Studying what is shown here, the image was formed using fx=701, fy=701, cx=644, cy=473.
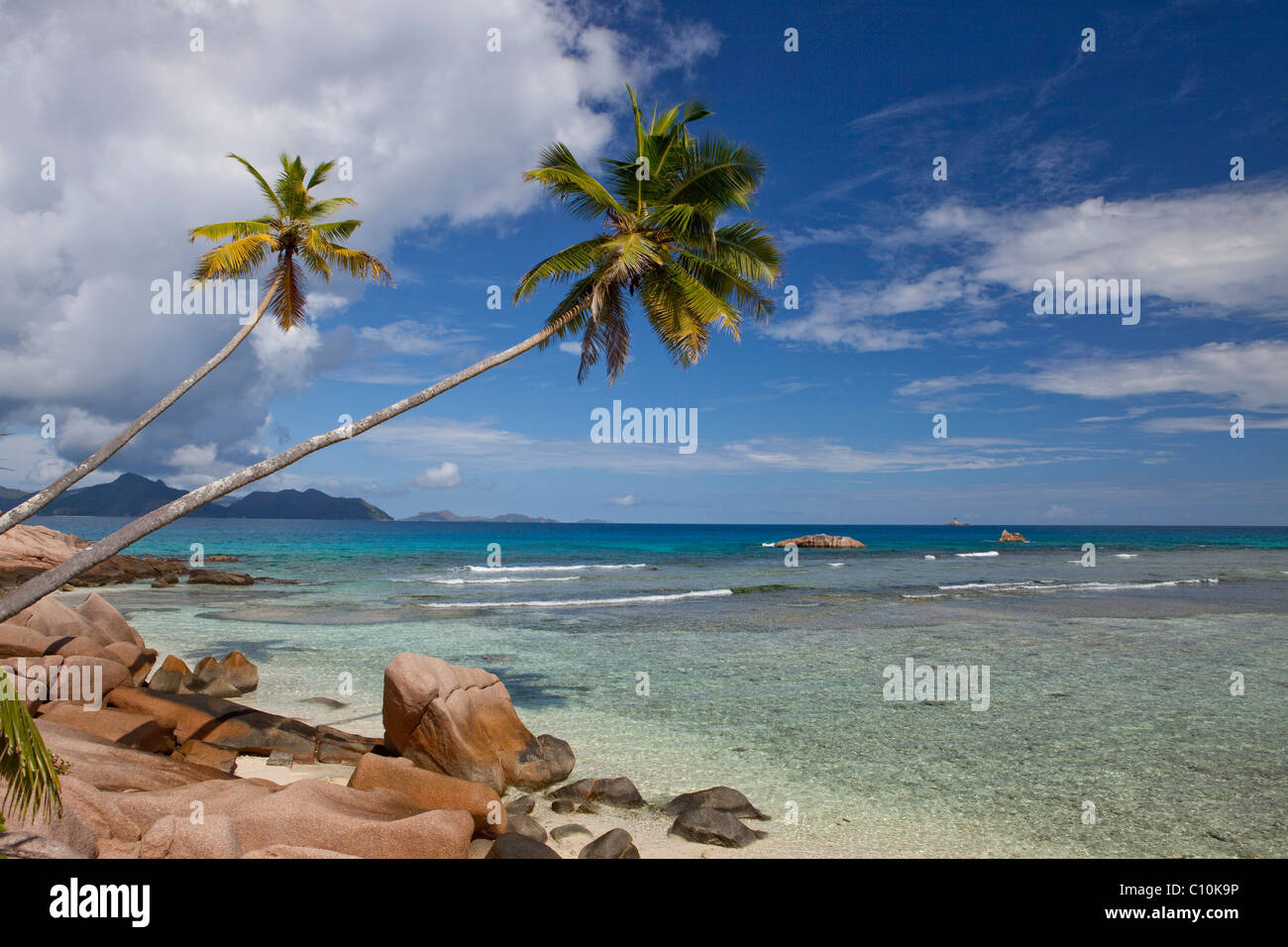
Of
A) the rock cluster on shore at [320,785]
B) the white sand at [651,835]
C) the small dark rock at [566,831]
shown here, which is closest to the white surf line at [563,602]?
the rock cluster on shore at [320,785]

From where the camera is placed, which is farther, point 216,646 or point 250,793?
point 216,646

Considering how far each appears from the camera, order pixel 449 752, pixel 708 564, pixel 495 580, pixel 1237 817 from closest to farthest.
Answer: pixel 1237 817 → pixel 449 752 → pixel 495 580 → pixel 708 564

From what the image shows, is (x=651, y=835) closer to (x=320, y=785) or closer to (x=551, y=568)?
(x=320, y=785)

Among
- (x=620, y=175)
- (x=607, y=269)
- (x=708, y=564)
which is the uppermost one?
(x=620, y=175)

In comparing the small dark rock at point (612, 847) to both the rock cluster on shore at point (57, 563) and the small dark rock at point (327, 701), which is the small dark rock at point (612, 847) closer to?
the small dark rock at point (327, 701)

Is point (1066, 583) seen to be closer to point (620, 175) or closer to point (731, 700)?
point (731, 700)

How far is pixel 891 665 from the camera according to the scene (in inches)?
642

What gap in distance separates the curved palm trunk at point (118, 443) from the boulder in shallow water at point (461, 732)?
4984mm

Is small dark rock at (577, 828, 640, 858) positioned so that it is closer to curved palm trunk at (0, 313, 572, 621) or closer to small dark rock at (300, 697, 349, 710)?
curved palm trunk at (0, 313, 572, 621)

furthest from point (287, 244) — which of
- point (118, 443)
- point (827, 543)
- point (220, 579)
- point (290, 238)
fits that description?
point (827, 543)

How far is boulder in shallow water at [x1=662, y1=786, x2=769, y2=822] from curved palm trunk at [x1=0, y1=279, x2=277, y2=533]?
837 centimetres

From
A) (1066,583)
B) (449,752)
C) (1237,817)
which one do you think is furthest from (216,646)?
(1066,583)

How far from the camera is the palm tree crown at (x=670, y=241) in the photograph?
12.9 metres
